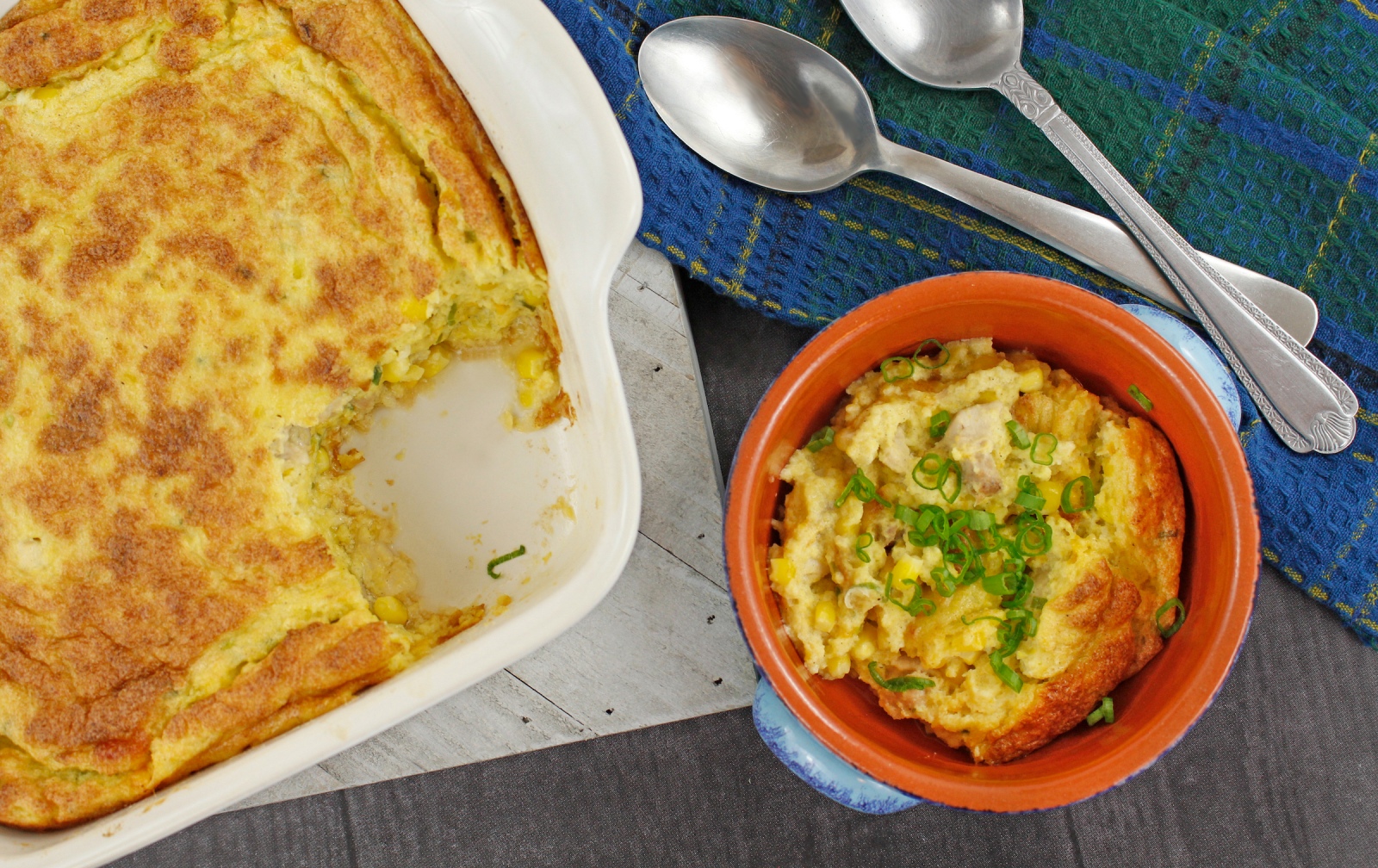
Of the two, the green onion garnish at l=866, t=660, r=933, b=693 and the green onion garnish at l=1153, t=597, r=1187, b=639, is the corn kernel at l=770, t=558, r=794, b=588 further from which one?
the green onion garnish at l=1153, t=597, r=1187, b=639

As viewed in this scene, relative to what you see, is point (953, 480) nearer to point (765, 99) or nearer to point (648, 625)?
point (648, 625)

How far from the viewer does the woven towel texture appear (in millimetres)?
2402

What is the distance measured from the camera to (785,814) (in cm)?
276

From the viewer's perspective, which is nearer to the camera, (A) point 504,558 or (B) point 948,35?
(B) point 948,35

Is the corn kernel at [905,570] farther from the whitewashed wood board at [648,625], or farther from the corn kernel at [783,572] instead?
the whitewashed wood board at [648,625]

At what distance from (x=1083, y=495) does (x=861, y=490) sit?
497 mm

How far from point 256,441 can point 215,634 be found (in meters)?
0.48

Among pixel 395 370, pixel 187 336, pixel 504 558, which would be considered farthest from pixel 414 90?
A: pixel 504 558

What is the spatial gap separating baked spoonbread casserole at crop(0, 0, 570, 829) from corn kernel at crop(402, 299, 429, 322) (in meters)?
0.01

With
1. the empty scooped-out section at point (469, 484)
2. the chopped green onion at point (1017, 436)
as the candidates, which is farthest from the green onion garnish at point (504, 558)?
the chopped green onion at point (1017, 436)

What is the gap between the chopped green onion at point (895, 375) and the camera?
2127 millimetres

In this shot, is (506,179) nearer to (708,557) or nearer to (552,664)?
(708,557)

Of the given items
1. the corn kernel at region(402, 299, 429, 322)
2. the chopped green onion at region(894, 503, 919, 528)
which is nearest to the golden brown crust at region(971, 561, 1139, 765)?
the chopped green onion at region(894, 503, 919, 528)

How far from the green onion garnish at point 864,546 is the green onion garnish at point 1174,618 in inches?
26.3
